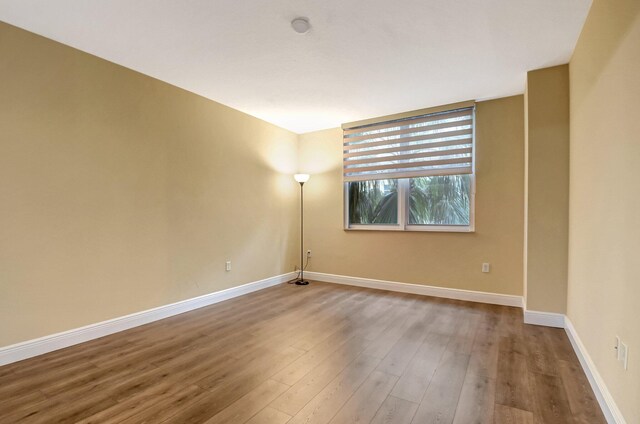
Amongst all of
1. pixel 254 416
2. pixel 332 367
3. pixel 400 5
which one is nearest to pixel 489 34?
pixel 400 5

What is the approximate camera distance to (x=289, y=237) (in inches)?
198

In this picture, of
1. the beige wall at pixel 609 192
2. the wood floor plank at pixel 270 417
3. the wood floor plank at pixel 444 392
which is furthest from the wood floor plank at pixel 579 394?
the wood floor plank at pixel 270 417

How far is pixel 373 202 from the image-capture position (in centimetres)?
470

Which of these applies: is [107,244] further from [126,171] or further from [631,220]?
[631,220]

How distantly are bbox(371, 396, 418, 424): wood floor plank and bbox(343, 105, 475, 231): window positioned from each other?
270 cm

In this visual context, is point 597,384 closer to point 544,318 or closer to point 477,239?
point 544,318

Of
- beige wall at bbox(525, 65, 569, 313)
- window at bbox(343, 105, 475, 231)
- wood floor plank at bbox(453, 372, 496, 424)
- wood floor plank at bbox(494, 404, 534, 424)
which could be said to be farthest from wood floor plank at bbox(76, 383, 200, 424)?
window at bbox(343, 105, 475, 231)

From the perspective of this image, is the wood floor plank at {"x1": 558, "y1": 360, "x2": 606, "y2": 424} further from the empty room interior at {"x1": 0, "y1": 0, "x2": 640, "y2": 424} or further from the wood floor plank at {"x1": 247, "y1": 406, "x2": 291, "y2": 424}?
the wood floor plank at {"x1": 247, "y1": 406, "x2": 291, "y2": 424}

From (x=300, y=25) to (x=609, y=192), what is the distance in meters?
2.27

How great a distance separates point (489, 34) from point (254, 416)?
3.14m

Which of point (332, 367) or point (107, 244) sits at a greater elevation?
point (107, 244)

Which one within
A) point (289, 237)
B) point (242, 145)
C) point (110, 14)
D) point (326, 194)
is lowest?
point (289, 237)

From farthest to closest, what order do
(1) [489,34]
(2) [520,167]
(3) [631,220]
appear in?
(2) [520,167] → (1) [489,34] → (3) [631,220]

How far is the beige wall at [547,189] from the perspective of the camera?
2.83 meters
